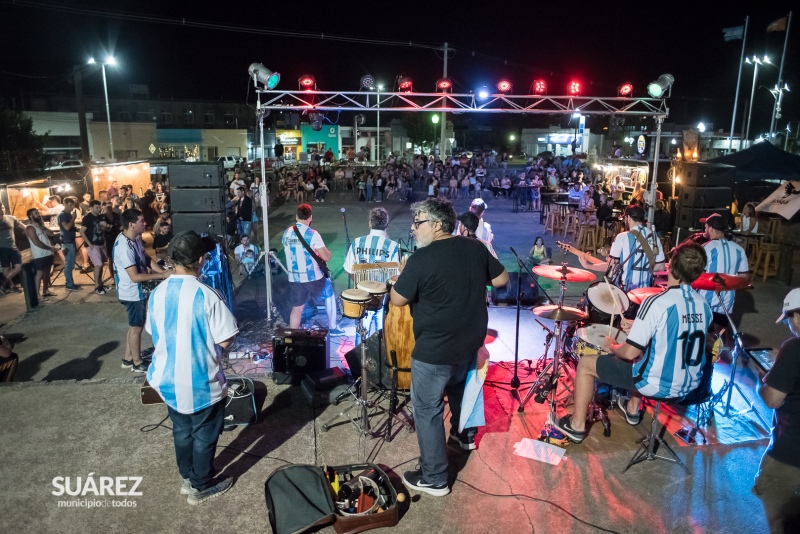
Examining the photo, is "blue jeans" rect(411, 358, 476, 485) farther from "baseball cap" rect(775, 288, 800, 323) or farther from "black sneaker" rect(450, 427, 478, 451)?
"baseball cap" rect(775, 288, 800, 323)

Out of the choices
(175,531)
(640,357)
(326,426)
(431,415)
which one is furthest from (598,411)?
(175,531)

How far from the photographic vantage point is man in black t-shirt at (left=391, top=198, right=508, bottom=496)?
10.9 ft

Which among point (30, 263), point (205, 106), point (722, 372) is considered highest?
point (205, 106)

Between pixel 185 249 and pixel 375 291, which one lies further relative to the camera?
pixel 375 291

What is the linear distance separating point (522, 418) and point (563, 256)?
27.1ft

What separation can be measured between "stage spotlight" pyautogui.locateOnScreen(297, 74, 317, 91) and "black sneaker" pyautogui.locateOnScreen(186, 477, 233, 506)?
673 centimetres

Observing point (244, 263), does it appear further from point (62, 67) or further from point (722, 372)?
point (62, 67)

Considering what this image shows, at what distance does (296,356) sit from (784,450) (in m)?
3.85

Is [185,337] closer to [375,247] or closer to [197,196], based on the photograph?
[375,247]

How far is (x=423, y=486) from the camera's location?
356 cm

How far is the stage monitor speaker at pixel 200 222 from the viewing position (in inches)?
320

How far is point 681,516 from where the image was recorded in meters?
3.39

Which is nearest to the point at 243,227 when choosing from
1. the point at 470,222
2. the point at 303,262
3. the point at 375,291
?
the point at 303,262

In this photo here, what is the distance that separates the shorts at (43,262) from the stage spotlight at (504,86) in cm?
849
